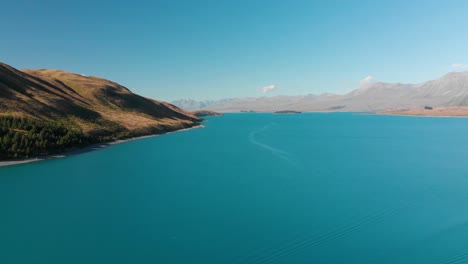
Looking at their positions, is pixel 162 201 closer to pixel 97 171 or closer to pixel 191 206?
pixel 191 206

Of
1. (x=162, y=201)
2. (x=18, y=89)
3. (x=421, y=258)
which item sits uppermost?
(x=18, y=89)

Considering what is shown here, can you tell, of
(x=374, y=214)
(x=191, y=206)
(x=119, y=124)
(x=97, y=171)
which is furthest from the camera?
(x=119, y=124)

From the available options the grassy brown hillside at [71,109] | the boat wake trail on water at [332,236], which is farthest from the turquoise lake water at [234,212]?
the grassy brown hillside at [71,109]

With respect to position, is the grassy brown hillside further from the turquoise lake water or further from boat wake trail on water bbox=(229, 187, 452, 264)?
boat wake trail on water bbox=(229, 187, 452, 264)

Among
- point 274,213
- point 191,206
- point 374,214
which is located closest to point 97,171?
point 191,206

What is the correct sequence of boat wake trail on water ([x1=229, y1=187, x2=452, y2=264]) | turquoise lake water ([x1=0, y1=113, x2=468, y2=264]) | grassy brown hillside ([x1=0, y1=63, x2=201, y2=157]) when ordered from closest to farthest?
1. boat wake trail on water ([x1=229, y1=187, x2=452, y2=264])
2. turquoise lake water ([x1=0, y1=113, x2=468, y2=264])
3. grassy brown hillside ([x1=0, y1=63, x2=201, y2=157])

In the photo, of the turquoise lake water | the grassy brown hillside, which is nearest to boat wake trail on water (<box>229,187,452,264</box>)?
the turquoise lake water

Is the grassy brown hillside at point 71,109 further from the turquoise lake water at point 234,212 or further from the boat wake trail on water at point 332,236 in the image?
the boat wake trail on water at point 332,236

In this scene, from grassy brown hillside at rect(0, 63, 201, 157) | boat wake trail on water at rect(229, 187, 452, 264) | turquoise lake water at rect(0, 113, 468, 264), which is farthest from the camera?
grassy brown hillside at rect(0, 63, 201, 157)

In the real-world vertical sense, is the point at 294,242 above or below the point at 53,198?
below
